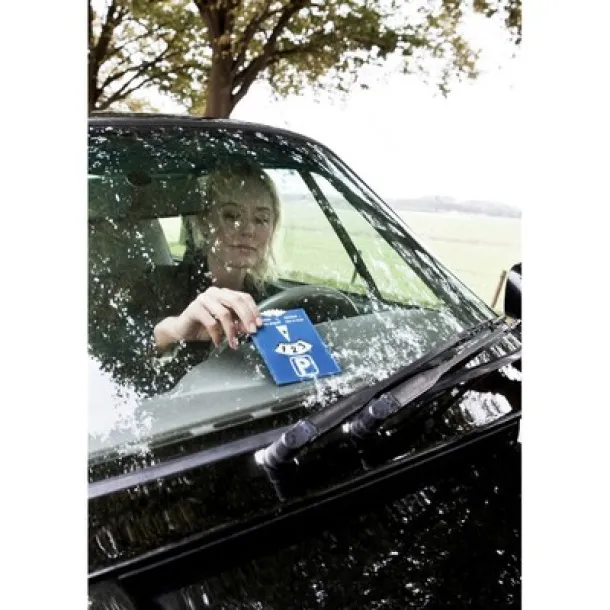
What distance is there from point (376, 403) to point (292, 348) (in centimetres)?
21

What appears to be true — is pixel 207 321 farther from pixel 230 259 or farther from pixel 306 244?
pixel 306 244

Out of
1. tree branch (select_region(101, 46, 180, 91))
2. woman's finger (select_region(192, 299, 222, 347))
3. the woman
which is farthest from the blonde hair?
tree branch (select_region(101, 46, 180, 91))

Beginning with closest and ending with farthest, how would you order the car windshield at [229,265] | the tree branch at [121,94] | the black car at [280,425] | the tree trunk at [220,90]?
the black car at [280,425]
the car windshield at [229,265]
the tree branch at [121,94]
the tree trunk at [220,90]

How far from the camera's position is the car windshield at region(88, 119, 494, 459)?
112 centimetres

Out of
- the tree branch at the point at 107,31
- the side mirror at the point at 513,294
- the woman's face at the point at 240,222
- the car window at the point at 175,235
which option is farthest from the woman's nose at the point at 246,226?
the side mirror at the point at 513,294

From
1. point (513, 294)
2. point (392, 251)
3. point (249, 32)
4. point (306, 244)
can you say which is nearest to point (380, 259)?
point (392, 251)

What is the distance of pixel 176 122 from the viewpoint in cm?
146

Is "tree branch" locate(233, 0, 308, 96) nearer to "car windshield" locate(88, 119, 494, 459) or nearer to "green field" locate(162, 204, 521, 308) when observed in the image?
"car windshield" locate(88, 119, 494, 459)

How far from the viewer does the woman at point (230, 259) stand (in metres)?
1.19

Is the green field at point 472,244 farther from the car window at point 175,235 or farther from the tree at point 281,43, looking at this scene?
the car window at point 175,235
